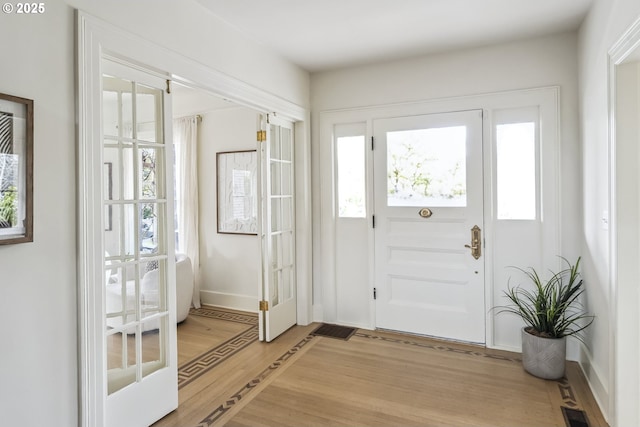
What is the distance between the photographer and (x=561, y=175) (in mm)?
3098

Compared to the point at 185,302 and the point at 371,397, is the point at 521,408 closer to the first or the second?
the point at 371,397

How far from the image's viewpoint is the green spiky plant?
9.25 feet

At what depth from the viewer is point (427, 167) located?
3.57 meters

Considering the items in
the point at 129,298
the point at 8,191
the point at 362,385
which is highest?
the point at 8,191

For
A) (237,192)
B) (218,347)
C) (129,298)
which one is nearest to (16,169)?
(129,298)

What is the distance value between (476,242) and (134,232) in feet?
9.08

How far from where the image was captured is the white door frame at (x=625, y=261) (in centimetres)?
207

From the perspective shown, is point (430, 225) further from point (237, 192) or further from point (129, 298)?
point (129, 298)

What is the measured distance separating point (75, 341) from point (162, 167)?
1.08 meters

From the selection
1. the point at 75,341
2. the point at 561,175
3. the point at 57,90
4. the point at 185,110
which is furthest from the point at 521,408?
the point at 185,110

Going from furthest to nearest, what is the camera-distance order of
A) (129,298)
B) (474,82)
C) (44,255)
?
(474,82)
(129,298)
(44,255)

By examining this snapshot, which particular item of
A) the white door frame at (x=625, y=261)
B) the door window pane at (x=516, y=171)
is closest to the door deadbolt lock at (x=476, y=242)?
the door window pane at (x=516, y=171)

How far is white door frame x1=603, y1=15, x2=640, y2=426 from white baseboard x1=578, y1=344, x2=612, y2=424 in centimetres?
17

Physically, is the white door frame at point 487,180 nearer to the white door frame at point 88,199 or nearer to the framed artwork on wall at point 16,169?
the white door frame at point 88,199
